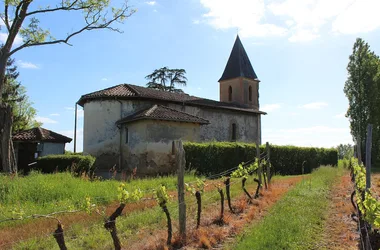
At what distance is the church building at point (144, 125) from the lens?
65.9 feet

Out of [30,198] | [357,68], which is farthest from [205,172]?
[357,68]

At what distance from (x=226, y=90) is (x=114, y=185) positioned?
2598 centimetres

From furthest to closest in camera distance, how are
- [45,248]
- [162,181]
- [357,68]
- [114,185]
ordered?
[357,68] → [162,181] → [114,185] → [45,248]

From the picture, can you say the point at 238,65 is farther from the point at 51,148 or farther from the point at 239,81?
the point at 51,148

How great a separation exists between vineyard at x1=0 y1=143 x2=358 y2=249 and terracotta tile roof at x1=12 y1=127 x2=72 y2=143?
12612mm

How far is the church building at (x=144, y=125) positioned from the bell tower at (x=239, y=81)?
494 centimetres

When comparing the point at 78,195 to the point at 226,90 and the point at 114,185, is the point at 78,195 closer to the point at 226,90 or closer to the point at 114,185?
the point at 114,185

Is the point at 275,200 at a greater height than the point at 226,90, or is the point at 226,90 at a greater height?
the point at 226,90

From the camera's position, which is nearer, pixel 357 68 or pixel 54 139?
pixel 54 139

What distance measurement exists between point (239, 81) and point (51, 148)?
797 inches

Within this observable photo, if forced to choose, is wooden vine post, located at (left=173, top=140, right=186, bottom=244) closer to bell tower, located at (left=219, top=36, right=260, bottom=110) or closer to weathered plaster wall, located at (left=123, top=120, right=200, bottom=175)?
weathered plaster wall, located at (left=123, top=120, right=200, bottom=175)

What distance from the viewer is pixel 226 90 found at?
36.2 m

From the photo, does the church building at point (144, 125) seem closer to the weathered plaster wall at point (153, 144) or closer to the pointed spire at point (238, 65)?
the weathered plaster wall at point (153, 144)

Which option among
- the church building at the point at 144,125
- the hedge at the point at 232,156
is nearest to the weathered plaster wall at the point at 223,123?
the church building at the point at 144,125
